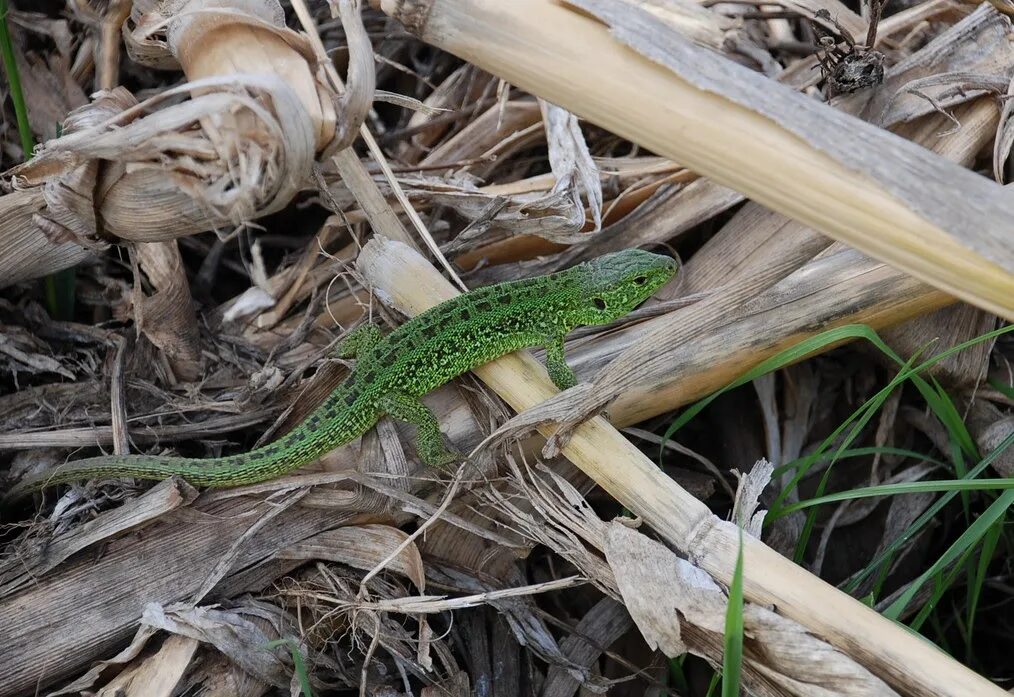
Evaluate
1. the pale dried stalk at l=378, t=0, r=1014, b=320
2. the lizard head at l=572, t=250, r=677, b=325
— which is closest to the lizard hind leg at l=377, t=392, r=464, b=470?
the lizard head at l=572, t=250, r=677, b=325

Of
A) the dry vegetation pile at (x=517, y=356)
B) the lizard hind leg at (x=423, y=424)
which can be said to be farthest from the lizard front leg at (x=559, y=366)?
the lizard hind leg at (x=423, y=424)

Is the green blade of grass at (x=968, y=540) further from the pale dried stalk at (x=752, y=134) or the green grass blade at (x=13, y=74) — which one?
the green grass blade at (x=13, y=74)

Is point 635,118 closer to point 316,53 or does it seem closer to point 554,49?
point 554,49

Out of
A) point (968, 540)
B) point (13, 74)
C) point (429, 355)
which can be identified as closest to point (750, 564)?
point (968, 540)

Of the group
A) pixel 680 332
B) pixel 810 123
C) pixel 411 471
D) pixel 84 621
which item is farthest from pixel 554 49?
pixel 84 621

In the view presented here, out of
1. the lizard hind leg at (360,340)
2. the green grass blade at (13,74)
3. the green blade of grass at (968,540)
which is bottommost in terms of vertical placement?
the green blade of grass at (968,540)

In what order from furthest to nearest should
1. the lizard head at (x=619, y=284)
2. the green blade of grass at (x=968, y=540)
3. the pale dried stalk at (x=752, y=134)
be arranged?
the lizard head at (x=619, y=284)
the green blade of grass at (x=968, y=540)
the pale dried stalk at (x=752, y=134)

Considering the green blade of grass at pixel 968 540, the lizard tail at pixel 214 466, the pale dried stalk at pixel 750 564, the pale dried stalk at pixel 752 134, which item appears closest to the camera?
A: the pale dried stalk at pixel 752 134

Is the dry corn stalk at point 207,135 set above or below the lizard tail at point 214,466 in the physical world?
above
